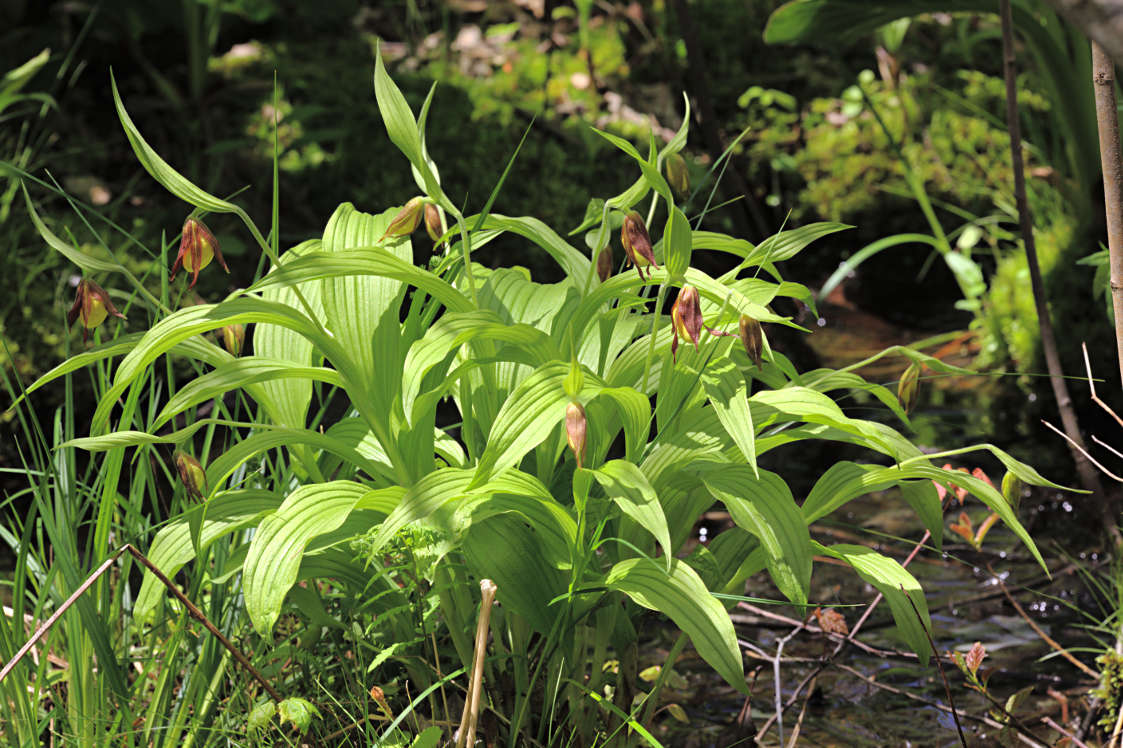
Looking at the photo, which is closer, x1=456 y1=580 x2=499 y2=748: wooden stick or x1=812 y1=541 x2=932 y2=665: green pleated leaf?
x1=456 y1=580 x2=499 y2=748: wooden stick

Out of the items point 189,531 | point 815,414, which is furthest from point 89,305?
point 815,414

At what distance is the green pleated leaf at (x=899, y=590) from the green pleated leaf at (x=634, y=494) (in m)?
0.30

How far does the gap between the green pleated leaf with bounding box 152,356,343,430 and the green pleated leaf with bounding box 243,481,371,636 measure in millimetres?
157

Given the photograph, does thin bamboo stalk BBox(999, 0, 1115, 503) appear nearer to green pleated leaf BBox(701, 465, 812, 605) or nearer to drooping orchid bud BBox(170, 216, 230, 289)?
green pleated leaf BBox(701, 465, 812, 605)

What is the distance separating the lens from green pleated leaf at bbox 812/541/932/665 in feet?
4.34

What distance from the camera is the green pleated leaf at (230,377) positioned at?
1.27 m

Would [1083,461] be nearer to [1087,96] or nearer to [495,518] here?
[495,518]

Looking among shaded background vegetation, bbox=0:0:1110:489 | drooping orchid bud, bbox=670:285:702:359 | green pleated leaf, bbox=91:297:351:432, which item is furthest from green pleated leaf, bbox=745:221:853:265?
shaded background vegetation, bbox=0:0:1110:489

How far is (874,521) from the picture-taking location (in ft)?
8.73

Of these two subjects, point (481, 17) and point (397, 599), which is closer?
point (397, 599)

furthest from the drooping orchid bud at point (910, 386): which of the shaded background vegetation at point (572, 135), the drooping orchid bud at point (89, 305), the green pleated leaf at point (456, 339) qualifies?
the shaded background vegetation at point (572, 135)

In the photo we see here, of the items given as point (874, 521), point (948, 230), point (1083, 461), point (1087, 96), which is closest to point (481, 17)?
point (948, 230)

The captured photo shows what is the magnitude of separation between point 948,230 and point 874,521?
2.09 metres

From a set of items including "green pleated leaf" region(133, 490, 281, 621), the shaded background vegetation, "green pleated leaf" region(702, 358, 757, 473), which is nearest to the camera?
"green pleated leaf" region(702, 358, 757, 473)
